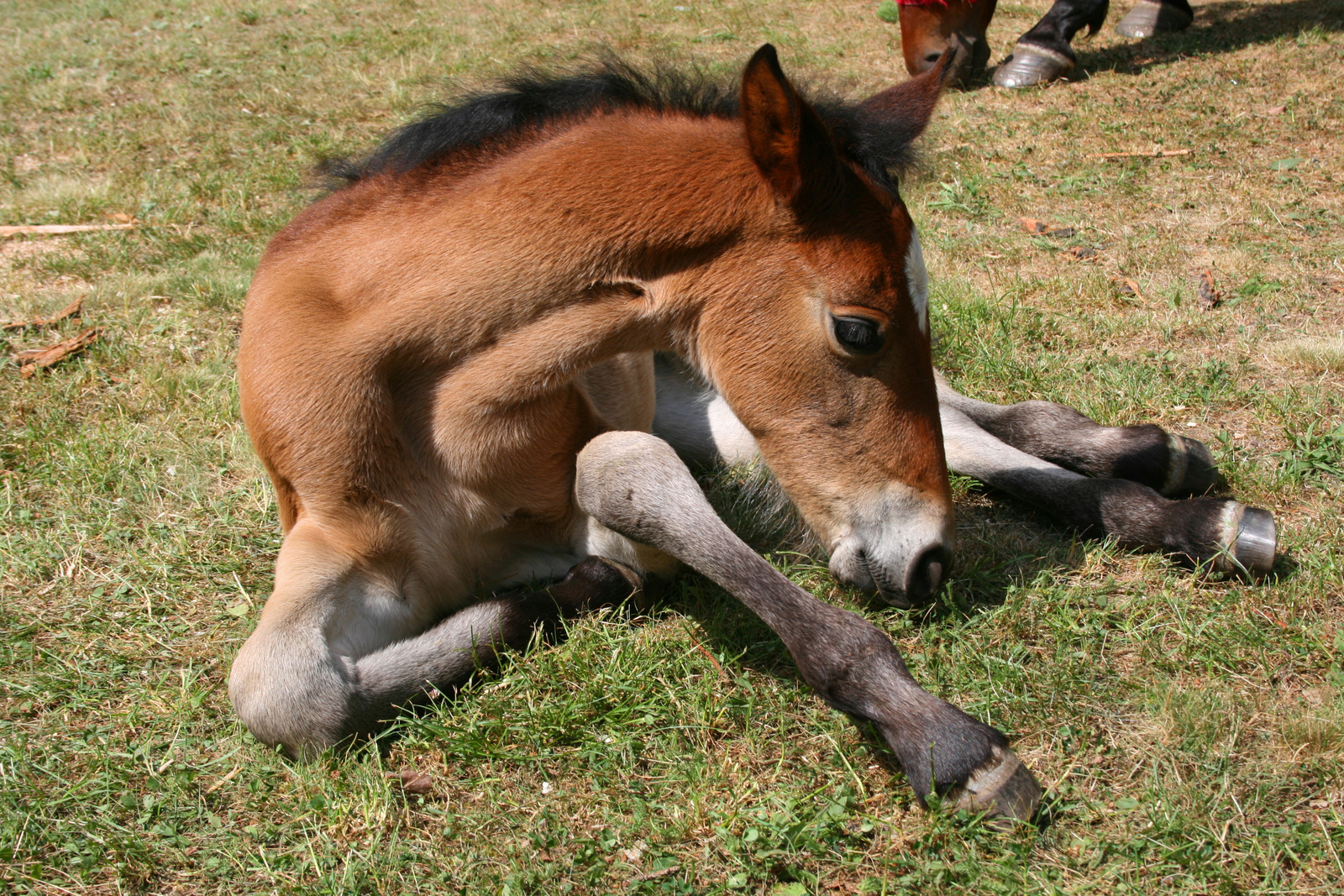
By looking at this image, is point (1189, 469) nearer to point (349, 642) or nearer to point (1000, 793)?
point (1000, 793)

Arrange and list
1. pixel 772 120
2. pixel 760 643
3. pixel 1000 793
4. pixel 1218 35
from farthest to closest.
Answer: pixel 1218 35, pixel 760 643, pixel 772 120, pixel 1000 793

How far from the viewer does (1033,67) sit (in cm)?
757

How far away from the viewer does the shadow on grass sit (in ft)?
26.1

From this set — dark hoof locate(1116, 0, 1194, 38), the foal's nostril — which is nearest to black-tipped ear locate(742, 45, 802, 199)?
the foal's nostril

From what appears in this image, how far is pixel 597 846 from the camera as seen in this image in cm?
226

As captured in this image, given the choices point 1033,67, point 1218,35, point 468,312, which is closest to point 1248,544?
point 468,312

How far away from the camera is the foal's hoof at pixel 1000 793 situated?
2.17 m

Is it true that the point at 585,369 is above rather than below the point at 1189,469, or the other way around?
above

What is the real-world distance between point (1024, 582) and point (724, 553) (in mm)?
1036

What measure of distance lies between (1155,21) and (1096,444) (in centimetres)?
686

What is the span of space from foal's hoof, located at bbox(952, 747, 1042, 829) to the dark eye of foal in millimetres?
1074

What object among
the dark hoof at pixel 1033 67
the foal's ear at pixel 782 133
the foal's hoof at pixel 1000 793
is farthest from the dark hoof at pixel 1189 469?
the dark hoof at pixel 1033 67

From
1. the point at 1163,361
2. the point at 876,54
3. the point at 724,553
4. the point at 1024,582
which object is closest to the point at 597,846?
the point at 724,553

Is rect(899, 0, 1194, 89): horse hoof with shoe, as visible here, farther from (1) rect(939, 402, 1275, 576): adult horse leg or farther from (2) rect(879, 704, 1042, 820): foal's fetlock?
(2) rect(879, 704, 1042, 820): foal's fetlock
